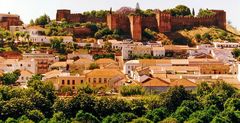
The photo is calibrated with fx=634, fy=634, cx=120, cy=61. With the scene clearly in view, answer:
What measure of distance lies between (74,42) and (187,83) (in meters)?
16.2

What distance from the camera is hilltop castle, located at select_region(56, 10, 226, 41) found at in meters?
58.2

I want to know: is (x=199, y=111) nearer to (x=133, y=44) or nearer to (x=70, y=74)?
(x=70, y=74)

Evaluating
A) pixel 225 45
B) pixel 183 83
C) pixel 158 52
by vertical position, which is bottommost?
pixel 183 83

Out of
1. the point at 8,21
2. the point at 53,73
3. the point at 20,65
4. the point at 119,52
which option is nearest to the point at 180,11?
the point at 119,52

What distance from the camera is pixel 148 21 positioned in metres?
60.3

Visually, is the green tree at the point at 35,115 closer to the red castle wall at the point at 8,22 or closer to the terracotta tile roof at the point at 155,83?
the terracotta tile roof at the point at 155,83

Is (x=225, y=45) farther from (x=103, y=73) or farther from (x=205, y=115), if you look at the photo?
(x=205, y=115)

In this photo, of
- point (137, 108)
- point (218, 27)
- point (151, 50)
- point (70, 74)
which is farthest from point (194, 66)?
point (218, 27)

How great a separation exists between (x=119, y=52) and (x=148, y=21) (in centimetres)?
953

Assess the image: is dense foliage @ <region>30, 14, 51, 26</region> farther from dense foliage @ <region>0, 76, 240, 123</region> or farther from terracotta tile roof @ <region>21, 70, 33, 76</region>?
dense foliage @ <region>0, 76, 240, 123</region>

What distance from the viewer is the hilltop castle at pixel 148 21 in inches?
2291

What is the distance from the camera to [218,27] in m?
62.8

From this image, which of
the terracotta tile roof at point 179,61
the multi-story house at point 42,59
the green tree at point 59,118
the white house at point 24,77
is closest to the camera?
the green tree at point 59,118

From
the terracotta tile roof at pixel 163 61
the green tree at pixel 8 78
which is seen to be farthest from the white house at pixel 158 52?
the green tree at pixel 8 78
